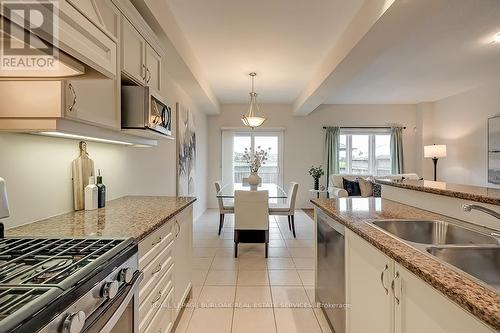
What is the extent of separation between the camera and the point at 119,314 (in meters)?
1.04

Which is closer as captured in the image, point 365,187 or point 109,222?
point 109,222

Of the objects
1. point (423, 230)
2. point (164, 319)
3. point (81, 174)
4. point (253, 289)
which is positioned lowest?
point (253, 289)

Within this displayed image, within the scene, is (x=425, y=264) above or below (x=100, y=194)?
below

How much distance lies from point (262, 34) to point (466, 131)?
16.4 ft

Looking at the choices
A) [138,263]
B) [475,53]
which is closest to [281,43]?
[475,53]

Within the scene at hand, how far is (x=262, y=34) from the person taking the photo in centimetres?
318

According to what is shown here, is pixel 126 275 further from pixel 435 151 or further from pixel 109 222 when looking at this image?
pixel 435 151

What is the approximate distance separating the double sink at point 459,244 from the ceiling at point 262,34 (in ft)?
6.49

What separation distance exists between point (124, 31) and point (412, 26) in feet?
7.32

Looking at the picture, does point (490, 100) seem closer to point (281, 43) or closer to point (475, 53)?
point (475, 53)

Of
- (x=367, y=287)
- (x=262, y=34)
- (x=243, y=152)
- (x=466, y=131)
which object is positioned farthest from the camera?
(x=243, y=152)

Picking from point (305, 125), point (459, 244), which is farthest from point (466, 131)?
point (459, 244)

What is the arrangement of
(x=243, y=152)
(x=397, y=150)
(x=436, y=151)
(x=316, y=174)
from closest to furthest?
(x=436, y=151), (x=316, y=174), (x=397, y=150), (x=243, y=152)

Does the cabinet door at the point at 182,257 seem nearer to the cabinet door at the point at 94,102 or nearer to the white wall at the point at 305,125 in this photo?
the cabinet door at the point at 94,102
